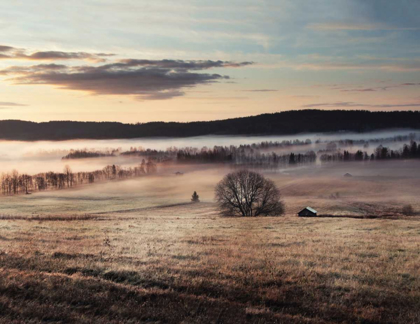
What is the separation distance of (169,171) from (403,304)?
17026 cm

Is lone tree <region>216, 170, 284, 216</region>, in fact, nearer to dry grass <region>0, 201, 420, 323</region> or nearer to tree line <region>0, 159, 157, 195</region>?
dry grass <region>0, 201, 420, 323</region>

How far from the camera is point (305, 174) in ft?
522

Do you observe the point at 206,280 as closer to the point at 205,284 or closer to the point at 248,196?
the point at 205,284

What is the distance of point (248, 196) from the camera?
203 ft

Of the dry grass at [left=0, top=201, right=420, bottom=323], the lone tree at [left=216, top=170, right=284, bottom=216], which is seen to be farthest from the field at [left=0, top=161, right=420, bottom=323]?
the lone tree at [left=216, top=170, right=284, bottom=216]

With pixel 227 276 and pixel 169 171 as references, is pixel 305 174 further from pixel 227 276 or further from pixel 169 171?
pixel 227 276

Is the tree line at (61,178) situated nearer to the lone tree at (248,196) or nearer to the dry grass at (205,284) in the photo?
the lone tree at (248,196)

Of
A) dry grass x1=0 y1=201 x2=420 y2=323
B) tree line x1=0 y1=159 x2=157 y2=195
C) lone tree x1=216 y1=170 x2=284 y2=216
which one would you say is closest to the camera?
dry grass x1=0 y1=201 x2=420 y2=323

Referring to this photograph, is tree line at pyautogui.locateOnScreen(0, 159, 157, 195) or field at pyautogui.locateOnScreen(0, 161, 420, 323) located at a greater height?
field at pyautogui.locateOnScreen(0, 161, 420, 323)

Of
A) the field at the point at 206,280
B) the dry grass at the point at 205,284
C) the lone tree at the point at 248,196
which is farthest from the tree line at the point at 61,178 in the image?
the dry grass at the point at 205,284

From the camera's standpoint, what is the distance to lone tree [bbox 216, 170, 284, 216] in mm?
61344

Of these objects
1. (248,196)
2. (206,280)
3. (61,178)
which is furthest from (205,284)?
(61,178)

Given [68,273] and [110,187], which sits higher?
[68,273]

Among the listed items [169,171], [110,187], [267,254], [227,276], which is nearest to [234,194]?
[267,254]
